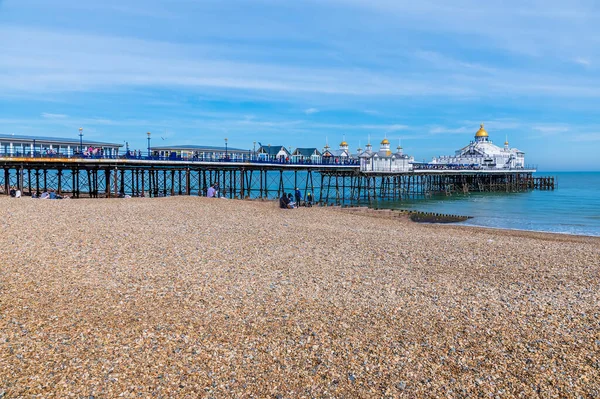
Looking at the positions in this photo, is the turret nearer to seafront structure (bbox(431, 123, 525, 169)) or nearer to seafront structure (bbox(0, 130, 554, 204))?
seafront structure (bbox(431, 123, 525, 169))

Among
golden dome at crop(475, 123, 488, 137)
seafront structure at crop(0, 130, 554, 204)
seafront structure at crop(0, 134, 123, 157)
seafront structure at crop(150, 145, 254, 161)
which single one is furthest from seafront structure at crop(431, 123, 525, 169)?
seafront structure at crop(0, 134, 123, 157)

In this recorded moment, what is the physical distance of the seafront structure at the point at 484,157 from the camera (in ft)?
250

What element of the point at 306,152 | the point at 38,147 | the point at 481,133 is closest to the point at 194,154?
the point at 38,147

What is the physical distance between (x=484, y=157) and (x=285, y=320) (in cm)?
7531

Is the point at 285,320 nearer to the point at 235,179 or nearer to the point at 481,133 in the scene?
the point at 235,179

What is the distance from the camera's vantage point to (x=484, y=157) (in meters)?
76.4

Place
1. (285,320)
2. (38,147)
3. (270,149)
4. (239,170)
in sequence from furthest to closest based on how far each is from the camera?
1. (270,149)
2. (239,170)
3. (38,147)
4. (285,320)

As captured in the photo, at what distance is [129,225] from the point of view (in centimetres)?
1677

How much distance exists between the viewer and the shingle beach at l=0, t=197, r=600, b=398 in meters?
5.80

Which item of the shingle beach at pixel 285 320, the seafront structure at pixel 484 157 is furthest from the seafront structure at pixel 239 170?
the shingle beach at pixel 285 320

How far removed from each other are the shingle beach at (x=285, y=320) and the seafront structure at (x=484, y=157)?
6536 cm

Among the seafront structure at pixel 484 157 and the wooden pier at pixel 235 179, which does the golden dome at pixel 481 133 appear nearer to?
the seafront structure at pixel 484 157

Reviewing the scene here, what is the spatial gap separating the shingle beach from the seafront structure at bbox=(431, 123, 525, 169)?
214 ft

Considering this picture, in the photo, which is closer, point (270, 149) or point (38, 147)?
point (38, 147)
